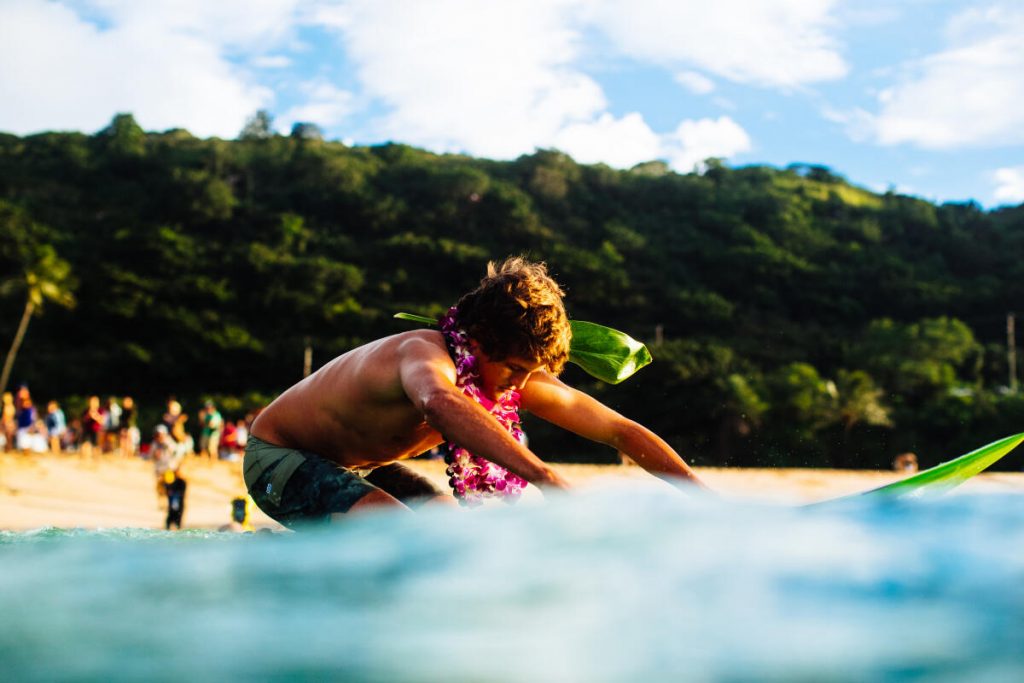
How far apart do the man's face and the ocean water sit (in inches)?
35.5

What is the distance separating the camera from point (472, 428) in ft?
8.87

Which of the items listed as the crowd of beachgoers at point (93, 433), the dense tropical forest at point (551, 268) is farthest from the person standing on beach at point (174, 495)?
the dense tropical forest at point (551, 268)

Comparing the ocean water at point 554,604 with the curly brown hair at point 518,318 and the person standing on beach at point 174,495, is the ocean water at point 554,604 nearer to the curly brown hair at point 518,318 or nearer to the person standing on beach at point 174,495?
the curly brown hair at point 518,318

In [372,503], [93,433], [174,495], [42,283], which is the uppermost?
[42,283]

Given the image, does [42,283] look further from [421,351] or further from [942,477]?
[942,477]

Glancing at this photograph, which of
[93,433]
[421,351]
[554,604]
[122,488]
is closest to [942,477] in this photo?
[421,351]

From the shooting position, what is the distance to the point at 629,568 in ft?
6.21

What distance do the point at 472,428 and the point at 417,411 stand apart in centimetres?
59

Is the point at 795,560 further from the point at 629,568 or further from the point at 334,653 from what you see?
the point at 334,653

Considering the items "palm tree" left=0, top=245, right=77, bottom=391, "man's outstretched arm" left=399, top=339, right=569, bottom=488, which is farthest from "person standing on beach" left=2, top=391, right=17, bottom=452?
"palm tree" left=0, top=245, right=77, bottom=391

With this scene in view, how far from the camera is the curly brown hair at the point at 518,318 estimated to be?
3.13 m

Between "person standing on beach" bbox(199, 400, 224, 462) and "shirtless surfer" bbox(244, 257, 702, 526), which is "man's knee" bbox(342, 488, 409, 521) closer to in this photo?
"shirtless surfer" bbox(244, 257, 702, 526)

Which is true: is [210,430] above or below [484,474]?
above

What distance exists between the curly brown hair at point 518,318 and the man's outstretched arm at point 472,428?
36 cm
